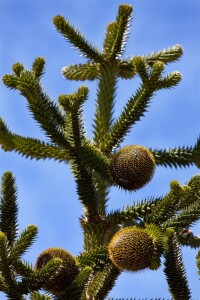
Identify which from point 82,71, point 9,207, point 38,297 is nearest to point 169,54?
point 82,71

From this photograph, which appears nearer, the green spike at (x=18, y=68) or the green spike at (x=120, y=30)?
the green spike at (x=18, y=68)

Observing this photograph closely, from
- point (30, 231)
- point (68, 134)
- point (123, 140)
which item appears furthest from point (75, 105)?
point (30, 231)

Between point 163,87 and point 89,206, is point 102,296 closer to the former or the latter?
point 89,206

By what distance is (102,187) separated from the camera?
611cm

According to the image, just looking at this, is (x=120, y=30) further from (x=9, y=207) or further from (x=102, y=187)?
(x=9, y=207)

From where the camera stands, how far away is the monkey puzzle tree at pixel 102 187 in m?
4.84

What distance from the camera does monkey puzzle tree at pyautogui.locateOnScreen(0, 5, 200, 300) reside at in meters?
4.84

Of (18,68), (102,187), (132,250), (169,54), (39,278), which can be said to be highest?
(169,54)

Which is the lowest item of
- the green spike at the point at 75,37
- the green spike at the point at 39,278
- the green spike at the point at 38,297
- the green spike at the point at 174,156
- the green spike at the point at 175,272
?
A: the green spike at the point at 38,297

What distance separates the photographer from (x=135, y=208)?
5.75 metres

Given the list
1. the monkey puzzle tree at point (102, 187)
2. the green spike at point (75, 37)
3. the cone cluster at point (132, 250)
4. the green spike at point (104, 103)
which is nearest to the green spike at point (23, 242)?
the monkey puzzle tree at point (102, 187)

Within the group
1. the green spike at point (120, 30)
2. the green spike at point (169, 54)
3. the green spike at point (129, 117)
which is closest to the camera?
the green spike at point (129, 117)

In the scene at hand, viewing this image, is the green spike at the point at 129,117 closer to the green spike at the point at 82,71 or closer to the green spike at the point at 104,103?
the green spike at the point at 104,103

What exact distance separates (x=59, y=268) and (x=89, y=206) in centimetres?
105
